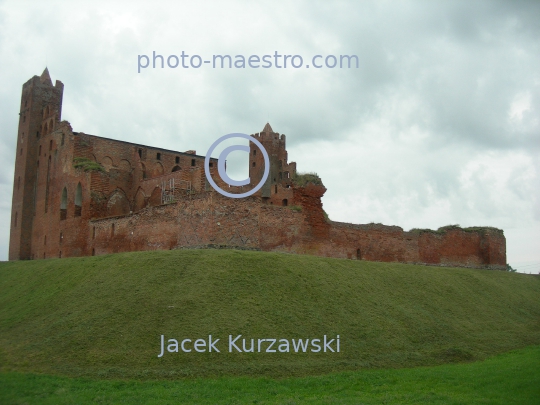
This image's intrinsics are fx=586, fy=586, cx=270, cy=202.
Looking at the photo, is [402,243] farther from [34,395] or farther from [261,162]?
[34,395]

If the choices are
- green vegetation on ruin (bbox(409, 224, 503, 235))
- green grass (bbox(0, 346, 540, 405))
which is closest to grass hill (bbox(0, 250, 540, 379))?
green grass (bbox(0, 346, 540, 405))

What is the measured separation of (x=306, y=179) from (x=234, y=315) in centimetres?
1275

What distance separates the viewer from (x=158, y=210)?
27.6 m

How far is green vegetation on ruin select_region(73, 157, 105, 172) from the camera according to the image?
117ft

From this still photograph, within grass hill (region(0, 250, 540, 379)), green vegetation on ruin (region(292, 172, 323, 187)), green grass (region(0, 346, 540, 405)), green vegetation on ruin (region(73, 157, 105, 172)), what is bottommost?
green grass (region(0, 346, 540, 405))

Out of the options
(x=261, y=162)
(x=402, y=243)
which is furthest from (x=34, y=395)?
(x=261, y=162)

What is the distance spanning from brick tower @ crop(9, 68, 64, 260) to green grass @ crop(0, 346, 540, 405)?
27.9m

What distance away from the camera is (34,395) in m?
13.9

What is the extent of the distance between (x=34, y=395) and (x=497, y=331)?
54.8ft

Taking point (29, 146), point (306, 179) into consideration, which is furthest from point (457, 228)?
point (29, 146)

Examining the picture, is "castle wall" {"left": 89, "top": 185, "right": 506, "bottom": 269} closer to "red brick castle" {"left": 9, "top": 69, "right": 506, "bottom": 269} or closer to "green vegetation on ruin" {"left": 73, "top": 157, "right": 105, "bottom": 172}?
"red brick castle" {"left": 9, "top": 69, "right": 506, "bottom": 269}

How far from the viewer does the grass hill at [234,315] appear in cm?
1633

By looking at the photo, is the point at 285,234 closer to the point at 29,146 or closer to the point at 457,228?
the point at 457,228

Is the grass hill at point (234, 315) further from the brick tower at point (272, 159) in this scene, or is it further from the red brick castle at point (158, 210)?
the brick tower at point (272, 159)
